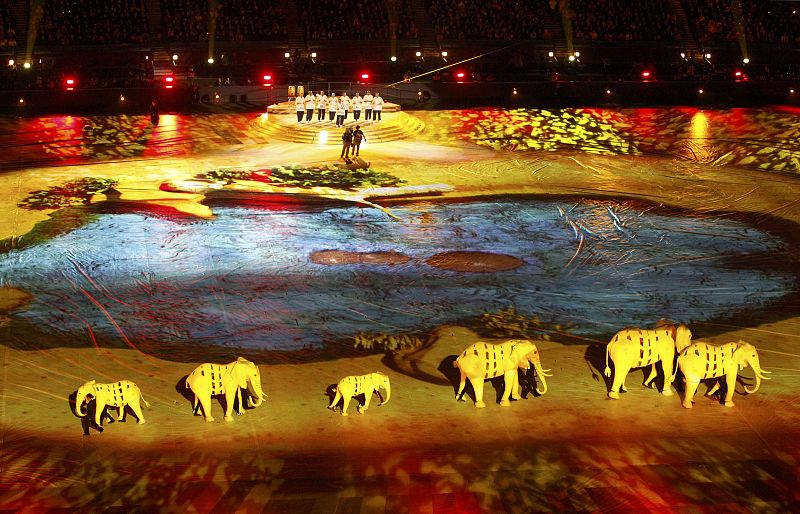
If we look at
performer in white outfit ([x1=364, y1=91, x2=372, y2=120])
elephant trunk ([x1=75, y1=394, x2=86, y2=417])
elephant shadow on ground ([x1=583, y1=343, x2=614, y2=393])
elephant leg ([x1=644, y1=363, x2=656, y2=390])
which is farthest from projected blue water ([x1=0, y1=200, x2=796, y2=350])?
performer in white outfit ([x1=364, y1=91, x2=372, y2=120])

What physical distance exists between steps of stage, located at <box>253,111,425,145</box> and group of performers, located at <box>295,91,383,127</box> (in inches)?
10.5

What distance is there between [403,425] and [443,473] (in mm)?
1394

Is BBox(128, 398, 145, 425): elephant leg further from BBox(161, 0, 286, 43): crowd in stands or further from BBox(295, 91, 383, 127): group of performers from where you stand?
BBox(161, 0, 286, 43): crowd in stands

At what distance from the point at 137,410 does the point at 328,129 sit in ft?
72.5

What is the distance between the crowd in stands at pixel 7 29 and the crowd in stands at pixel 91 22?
102 cm

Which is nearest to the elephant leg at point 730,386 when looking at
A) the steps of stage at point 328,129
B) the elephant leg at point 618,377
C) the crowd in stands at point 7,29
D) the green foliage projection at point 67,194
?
the elephant leg at point 618,377

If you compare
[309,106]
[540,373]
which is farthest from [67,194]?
[540,373]

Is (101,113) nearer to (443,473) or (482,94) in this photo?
(482,94)

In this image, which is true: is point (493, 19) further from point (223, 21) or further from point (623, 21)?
point (223, 21)

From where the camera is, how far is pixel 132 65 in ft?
142

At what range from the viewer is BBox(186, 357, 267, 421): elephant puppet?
1243 cm

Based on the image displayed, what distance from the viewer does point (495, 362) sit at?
1289cm

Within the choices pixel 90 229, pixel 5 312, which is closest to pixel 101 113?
pixel 90 229

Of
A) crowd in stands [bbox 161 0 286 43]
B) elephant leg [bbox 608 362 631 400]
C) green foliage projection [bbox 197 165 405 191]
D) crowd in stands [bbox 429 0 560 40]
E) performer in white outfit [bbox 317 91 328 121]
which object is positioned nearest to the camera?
elephant leg [bbox 608 362 631 400]
